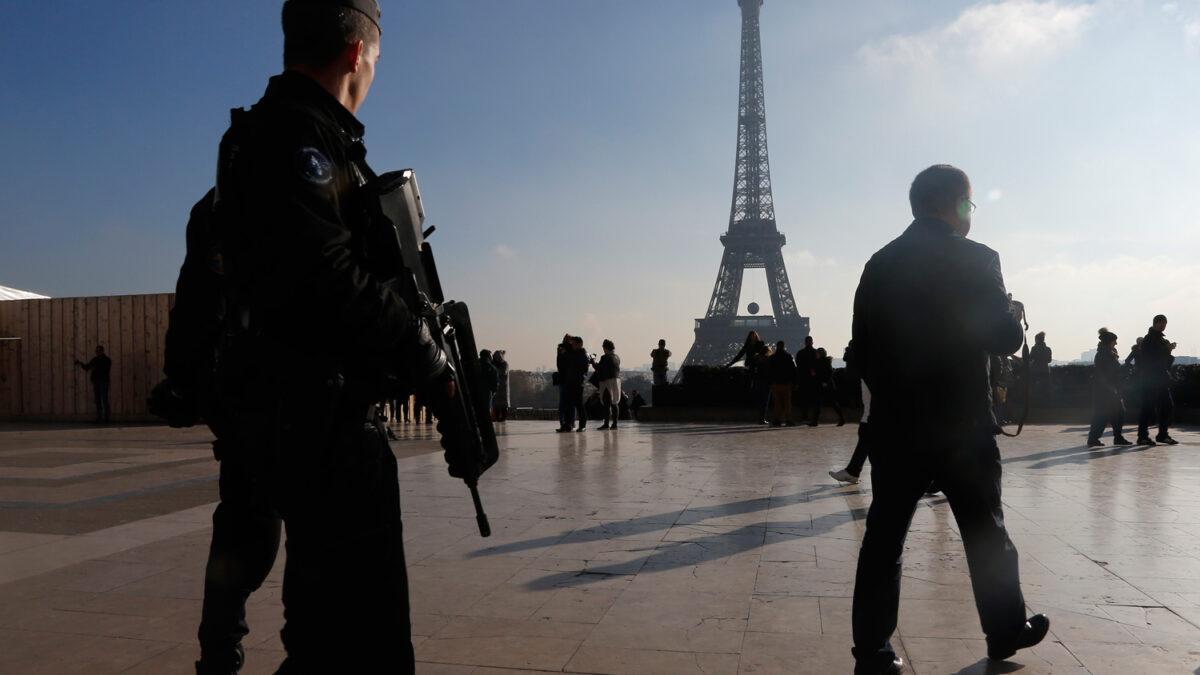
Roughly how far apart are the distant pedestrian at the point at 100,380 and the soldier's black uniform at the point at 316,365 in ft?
49.0

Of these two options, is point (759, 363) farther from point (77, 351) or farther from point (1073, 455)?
point (77, 351)

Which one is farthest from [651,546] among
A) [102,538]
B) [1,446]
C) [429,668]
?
[1,446]

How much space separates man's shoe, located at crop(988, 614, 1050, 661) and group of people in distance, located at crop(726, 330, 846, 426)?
11.0 metres

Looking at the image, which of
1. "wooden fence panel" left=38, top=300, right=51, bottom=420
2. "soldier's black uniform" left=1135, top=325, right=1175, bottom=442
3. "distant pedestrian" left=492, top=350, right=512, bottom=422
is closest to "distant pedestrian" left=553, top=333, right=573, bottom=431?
"distant pedestrian" left=492, top=350, right=512, bottom=422

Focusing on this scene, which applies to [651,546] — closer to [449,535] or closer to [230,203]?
[449,535]

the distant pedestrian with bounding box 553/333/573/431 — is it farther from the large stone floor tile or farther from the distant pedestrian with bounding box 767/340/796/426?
the large stone floor tile

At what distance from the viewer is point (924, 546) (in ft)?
14.5

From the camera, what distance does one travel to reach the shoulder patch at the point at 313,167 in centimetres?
154

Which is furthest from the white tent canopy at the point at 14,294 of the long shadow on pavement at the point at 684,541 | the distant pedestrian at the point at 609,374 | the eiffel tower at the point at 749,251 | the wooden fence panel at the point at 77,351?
the eiffel tower at the point at 749,251

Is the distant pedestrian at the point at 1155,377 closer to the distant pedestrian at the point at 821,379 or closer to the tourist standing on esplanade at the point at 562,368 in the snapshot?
the distant pedestrian at the point at 821,379

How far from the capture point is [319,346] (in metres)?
1.56

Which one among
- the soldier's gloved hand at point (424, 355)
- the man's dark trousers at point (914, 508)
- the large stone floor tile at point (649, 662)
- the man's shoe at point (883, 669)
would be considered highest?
the soldier's gloved hand at point (424, 355)

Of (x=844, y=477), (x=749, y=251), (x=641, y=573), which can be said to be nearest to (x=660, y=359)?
(x=844, y=477)

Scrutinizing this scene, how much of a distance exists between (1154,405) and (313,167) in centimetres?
1221
